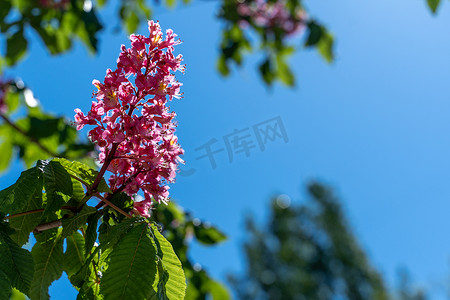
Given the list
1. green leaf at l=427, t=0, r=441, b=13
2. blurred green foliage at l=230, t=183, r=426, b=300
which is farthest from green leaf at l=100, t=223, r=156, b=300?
blurred green foliage at l=230, t=183, r=426, b=300

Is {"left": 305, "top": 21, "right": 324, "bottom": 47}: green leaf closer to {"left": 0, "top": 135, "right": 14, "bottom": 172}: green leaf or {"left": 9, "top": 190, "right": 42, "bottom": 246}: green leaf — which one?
{"left": 0, "top": 135, "right": 14, "bottom": 172}: green leaf

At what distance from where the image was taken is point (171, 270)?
1.16m

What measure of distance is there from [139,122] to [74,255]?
47 cm

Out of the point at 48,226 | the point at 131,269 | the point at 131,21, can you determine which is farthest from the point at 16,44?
the point at 131,269

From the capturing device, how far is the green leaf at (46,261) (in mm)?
1232

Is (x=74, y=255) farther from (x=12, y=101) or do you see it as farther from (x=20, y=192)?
(x=12, y=101)

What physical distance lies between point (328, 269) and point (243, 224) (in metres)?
Result: 8.04

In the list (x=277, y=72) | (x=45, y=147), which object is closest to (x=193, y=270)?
(x=45, y=147)

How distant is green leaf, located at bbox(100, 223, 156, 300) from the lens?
109 cm

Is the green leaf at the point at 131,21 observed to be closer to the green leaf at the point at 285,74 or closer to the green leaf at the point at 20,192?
the green leaf at the point at 285,74

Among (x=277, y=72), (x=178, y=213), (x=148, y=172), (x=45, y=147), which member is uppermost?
(x=277, y=72)

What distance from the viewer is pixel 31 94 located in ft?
9.81

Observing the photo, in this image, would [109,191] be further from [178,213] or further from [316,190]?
[316,190]

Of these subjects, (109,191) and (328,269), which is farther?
(328,269)
